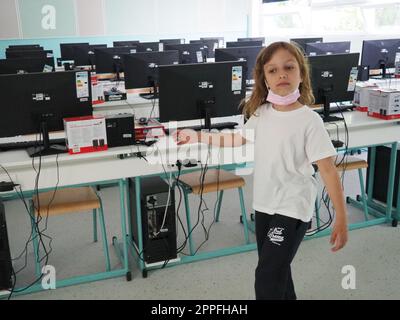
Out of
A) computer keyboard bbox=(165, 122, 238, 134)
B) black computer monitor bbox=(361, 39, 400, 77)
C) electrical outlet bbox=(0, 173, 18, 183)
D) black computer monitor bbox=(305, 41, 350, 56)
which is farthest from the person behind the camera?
black computer monitor bbox=(361, 39, 400, 77)

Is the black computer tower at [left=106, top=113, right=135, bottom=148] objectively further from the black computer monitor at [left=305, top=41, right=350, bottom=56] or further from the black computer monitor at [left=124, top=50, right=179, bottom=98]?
the black computer monitor at [left=305, top=41, right=350, bottom=56]

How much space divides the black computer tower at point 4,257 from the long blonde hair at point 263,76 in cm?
135

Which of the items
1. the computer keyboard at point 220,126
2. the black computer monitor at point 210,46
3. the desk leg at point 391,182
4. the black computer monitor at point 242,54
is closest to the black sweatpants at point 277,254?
the computer keyboard at point 220,126

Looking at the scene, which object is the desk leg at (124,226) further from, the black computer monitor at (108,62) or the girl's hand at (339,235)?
the black computer monitor at (108,62)

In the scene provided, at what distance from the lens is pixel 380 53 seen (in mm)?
4562

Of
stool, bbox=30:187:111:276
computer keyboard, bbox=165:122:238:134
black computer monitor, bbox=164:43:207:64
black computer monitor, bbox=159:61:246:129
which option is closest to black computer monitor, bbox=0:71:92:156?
stool, bbox=30:187:111:276

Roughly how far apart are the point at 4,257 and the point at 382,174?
2523 mm

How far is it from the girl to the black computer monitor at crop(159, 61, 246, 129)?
893 mm

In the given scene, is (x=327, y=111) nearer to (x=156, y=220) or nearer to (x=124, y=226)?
(x=156, y=220)

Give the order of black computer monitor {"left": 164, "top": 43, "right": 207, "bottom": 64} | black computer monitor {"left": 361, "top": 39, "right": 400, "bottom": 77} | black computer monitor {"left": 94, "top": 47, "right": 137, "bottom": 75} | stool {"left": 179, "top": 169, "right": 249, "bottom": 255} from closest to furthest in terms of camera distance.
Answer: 1. stool {"left": 179, "top": 169, "right": 249, "bottom": 255}
2. black computer monitor {"left": 361, "top": 39, "right": 400, "bottom": 77}
3. black computer monitor {"left": 94, "top": 47, "right": 137, "bottom": 75}
4. black computer monitor {"left": 164, "top": 43, "right": 207, "bottom": 64}

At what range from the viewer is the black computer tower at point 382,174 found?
313 centimetres

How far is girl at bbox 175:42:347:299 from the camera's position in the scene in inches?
60.1
